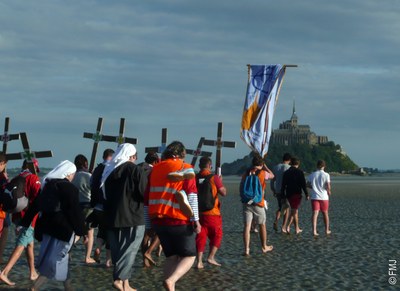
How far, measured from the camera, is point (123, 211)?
8.19 meters

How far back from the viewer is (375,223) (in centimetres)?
1923

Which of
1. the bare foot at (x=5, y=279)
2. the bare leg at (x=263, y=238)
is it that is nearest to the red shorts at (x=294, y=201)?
the bare leg at (x=263, y=238)

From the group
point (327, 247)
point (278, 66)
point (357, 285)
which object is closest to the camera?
point (357, 285)

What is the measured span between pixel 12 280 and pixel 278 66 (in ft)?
31.3

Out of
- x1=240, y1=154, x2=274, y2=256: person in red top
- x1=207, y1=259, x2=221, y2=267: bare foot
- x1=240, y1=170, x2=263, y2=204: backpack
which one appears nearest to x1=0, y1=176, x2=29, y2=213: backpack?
x1=207, y1=259, x2=221, y2=267: bare foot

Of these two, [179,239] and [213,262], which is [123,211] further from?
[213,262]

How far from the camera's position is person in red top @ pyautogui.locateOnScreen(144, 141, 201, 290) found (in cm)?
761

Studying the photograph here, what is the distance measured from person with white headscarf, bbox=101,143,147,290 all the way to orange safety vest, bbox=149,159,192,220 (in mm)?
505

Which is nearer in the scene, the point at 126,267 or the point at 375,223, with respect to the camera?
the point at 126,267

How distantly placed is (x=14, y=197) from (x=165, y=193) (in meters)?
2.43

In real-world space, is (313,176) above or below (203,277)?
above

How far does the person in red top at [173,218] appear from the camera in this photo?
25.0ft

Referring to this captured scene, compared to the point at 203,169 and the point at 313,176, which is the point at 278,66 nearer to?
the point at 313,176

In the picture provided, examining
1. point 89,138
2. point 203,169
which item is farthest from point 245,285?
point 89,138
